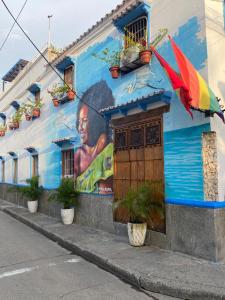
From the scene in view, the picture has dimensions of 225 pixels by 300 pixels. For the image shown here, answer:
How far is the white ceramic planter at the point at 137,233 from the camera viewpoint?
7.61 metres

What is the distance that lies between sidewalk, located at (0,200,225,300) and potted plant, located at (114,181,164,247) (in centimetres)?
33

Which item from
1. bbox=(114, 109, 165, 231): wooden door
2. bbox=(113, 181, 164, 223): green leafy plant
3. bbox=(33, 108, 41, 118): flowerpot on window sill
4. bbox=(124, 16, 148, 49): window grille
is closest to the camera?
bbox=(113, 181, 164, 223): green leafy plant

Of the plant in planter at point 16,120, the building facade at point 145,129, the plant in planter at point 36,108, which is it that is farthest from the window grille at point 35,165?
the plant in planter at point 16,120

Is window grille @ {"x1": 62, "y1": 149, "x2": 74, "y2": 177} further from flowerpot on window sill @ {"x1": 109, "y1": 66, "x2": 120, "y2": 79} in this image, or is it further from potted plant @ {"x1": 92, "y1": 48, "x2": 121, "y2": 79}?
flowerpot on window sill @ {"x1": 109, "y1": 66, "x2": 120, "y2": 79}

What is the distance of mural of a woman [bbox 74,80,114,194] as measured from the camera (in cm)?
970

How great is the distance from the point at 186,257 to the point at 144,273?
4.25 ft

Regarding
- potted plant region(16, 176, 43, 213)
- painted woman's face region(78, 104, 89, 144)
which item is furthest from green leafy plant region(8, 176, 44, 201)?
painted woman's face region(78, 104, 89, 144)

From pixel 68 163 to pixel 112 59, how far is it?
4.61 m

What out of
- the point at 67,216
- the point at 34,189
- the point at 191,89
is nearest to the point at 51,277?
the point at 191,89

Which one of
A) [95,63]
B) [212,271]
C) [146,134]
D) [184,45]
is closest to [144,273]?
[212,271]

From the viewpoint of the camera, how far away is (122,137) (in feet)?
29.8

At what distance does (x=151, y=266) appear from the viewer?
6.17m

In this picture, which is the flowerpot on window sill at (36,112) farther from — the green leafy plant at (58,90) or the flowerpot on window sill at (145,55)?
the flowerpot on window sill at (145,55)

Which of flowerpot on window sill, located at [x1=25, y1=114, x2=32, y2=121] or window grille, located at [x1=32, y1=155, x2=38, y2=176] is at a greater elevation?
flowerpot on window sill, located at [x1=25, y1=114, x2=32, y2=121]
